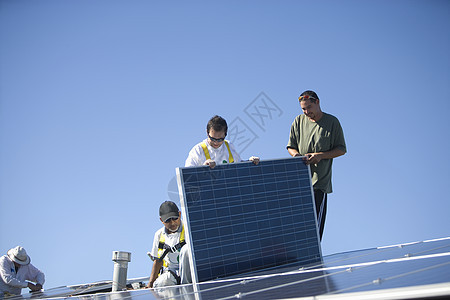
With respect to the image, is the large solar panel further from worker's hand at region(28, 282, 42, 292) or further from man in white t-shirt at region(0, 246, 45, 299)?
worker's hand at region(28, 282, 42, 292)

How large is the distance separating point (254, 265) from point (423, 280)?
373 centimetres

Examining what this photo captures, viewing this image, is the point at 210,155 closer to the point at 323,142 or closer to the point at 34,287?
the point at 323,142

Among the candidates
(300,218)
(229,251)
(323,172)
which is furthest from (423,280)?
(323,172)

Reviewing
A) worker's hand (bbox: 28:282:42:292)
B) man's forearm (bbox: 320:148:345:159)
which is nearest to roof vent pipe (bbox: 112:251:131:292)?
man's forearm (bbox: 320:148:345:159)

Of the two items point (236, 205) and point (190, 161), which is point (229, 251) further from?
point (190, 161)

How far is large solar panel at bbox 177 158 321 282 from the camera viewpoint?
19.7 ft

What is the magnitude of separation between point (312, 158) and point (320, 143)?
290 millimetres

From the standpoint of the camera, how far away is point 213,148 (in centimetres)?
678

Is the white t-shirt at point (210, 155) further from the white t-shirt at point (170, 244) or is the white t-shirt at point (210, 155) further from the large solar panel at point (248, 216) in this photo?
the white t-shirt at point (170, 244)

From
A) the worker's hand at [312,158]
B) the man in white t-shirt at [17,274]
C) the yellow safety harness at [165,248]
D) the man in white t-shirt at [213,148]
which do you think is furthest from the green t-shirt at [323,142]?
the man in white t-shirt at [17,274]

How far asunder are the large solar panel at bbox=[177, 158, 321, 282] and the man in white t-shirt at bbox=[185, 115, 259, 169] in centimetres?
32

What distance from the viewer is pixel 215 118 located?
261 inches

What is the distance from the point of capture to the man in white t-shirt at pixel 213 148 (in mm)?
6641

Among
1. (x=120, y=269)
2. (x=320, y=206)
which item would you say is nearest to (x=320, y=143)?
(x=320, y=206)
